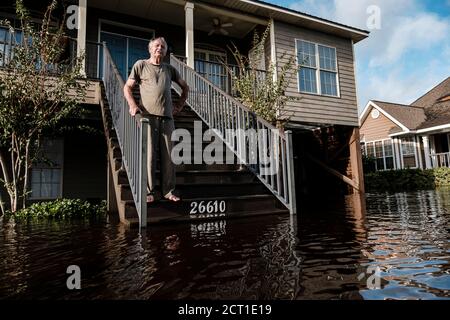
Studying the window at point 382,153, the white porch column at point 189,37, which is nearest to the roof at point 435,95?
the window at point 382,153

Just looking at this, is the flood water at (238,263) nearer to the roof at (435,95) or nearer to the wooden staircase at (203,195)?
the wooden staircase at (203,195)

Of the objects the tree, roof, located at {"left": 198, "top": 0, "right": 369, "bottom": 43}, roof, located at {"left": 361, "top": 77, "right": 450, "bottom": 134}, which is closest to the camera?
the tree

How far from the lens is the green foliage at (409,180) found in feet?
42.1

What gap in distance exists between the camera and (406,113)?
699 inches

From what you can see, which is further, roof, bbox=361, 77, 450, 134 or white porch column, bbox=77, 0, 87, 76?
roof, bbox=361, 77, 450, 134

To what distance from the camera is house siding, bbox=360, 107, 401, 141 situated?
1772 cm

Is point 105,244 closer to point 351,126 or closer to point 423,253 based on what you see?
point 423,253

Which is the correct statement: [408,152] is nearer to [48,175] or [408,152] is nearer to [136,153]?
[48,175]

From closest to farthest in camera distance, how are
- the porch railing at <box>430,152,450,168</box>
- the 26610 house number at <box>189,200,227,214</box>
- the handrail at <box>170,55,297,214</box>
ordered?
the 26610 house number at <box>189,200,227,214</box> < the handrail at <box>170,55,297,214</box> < the porch railing at <box>430,152,450,168</box>

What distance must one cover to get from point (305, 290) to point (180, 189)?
2641mm

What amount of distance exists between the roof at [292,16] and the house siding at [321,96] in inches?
6.4

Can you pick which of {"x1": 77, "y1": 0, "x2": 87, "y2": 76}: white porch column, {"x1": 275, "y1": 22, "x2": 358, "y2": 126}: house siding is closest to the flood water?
{"x1": 77, "y1": 0, "x2": 87, "y2": 76}: white porch column

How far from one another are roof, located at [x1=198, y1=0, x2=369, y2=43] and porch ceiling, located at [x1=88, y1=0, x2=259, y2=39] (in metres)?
0.20

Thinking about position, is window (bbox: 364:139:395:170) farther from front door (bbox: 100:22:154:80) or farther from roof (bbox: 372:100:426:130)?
front door (bbox: 100:22:154:80)
